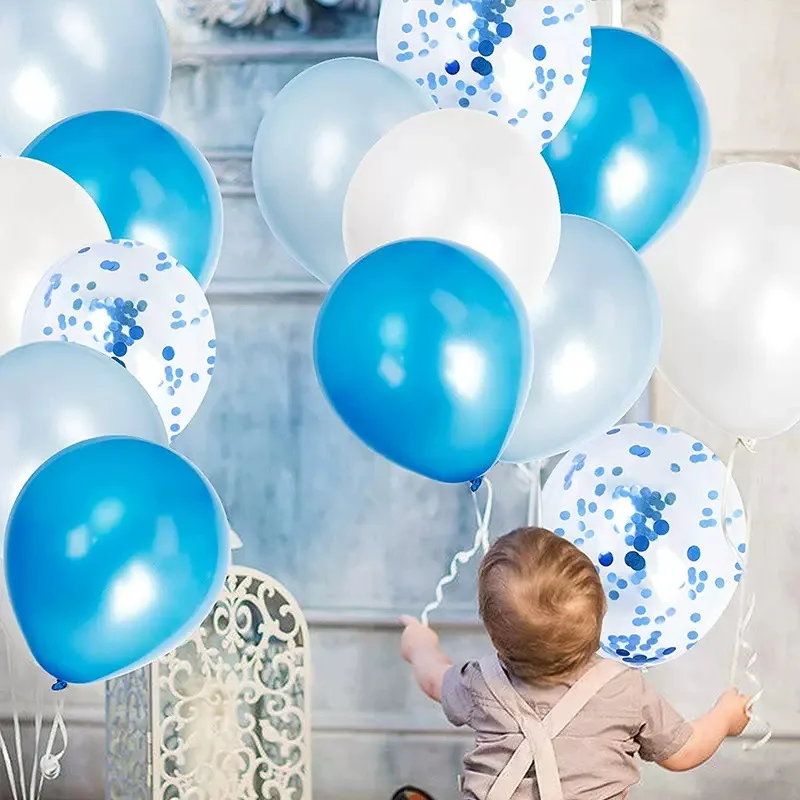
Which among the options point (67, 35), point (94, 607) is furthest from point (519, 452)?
point (67, 35)

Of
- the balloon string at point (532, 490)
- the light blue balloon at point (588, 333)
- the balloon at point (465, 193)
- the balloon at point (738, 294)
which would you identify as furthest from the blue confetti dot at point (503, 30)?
the balloon string at point (532, 490)

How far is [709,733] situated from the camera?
189cm

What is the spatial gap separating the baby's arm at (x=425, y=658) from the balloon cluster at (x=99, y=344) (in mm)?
574

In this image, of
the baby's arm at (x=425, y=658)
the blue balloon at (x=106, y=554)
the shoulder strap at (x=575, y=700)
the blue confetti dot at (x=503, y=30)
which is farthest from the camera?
the baby's arm at (x=425, y=658)

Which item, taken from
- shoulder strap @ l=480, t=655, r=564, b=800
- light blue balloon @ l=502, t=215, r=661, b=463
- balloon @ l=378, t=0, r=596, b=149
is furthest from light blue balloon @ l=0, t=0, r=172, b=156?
shoulder strap @ l=480, t=655, r=564, b=800

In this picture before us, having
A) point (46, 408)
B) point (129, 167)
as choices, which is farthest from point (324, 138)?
point (46, 408)

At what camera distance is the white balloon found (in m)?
1.67

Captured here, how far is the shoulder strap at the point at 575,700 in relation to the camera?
175 cm

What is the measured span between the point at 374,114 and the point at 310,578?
1.37 meters

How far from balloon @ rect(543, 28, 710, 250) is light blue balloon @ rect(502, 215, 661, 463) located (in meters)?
0.08

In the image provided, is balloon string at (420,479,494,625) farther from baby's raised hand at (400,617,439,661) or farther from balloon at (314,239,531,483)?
balloon at (314,239,531,483)

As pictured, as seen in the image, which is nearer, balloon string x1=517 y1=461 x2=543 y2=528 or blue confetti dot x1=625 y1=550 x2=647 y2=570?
blue confetti dot x1=625 y1=550 x2=647 y2=570

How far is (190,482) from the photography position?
4.74 feet

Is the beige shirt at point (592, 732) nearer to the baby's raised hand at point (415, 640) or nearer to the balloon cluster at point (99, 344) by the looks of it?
the baby's raised hand at point (415, 640)
